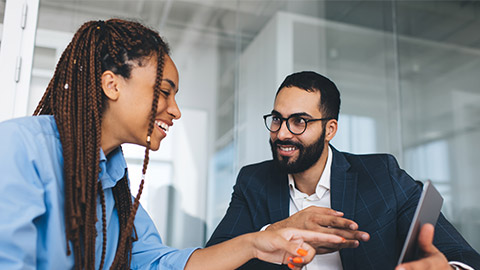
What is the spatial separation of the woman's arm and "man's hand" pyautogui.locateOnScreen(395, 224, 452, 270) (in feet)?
0.62

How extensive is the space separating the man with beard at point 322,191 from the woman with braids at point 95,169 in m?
0.26

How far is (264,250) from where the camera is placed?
1.17 m

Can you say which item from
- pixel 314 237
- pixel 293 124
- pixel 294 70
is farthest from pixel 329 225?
pixel 294 70

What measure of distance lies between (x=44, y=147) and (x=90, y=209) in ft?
0.63

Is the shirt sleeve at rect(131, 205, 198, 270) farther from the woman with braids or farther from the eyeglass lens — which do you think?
the eyeglass lens

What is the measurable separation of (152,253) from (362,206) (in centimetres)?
72

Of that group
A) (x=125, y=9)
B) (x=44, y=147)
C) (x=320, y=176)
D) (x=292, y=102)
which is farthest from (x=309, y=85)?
(x=125, y=9)

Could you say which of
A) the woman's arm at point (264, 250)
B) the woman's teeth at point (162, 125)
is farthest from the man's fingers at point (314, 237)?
the woman's teeth at point (162, 125)

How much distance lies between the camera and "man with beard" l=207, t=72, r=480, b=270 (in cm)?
146

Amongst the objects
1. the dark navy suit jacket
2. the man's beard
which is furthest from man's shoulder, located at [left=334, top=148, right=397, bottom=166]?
the man's beard

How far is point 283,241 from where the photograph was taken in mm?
1095

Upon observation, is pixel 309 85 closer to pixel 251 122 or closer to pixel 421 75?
pixel 251 122

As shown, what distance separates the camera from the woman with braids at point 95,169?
3.07 feet

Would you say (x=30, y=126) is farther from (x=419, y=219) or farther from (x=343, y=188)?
(x=343, y=188)
